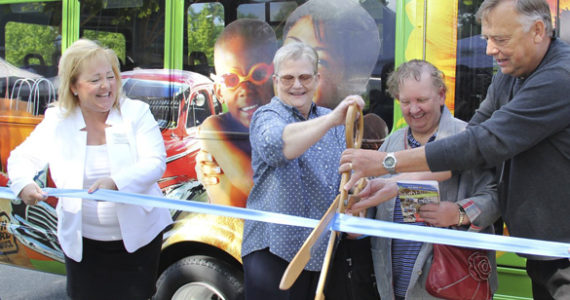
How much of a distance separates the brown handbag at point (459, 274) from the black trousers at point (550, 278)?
0.18 meters

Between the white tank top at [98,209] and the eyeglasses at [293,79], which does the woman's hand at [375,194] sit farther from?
the white tank top at [98,209]

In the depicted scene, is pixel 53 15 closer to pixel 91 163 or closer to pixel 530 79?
pixel 91 163

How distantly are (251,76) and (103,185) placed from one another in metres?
1.14

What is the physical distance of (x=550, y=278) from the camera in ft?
6.66

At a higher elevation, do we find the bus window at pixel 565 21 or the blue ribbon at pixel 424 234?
the bus window at pixel 565 21

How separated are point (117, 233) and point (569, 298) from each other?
2.02 meters

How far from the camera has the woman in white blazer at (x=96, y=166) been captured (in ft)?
8.52

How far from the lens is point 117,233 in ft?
8.70

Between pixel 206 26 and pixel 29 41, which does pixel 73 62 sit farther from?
pixel 29 41

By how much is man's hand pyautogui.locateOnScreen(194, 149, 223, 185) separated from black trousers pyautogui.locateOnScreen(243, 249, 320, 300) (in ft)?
3.48

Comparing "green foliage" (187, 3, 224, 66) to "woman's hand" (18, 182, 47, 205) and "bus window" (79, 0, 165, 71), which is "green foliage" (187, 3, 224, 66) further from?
"woman's hand" (18, 182, 47, 205)

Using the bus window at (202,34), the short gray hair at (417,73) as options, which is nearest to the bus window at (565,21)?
the short gray hair at (417,73)

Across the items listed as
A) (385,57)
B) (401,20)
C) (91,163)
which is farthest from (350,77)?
(91,163)

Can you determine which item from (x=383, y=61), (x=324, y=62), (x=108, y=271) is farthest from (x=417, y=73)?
(x=108, y=271)
